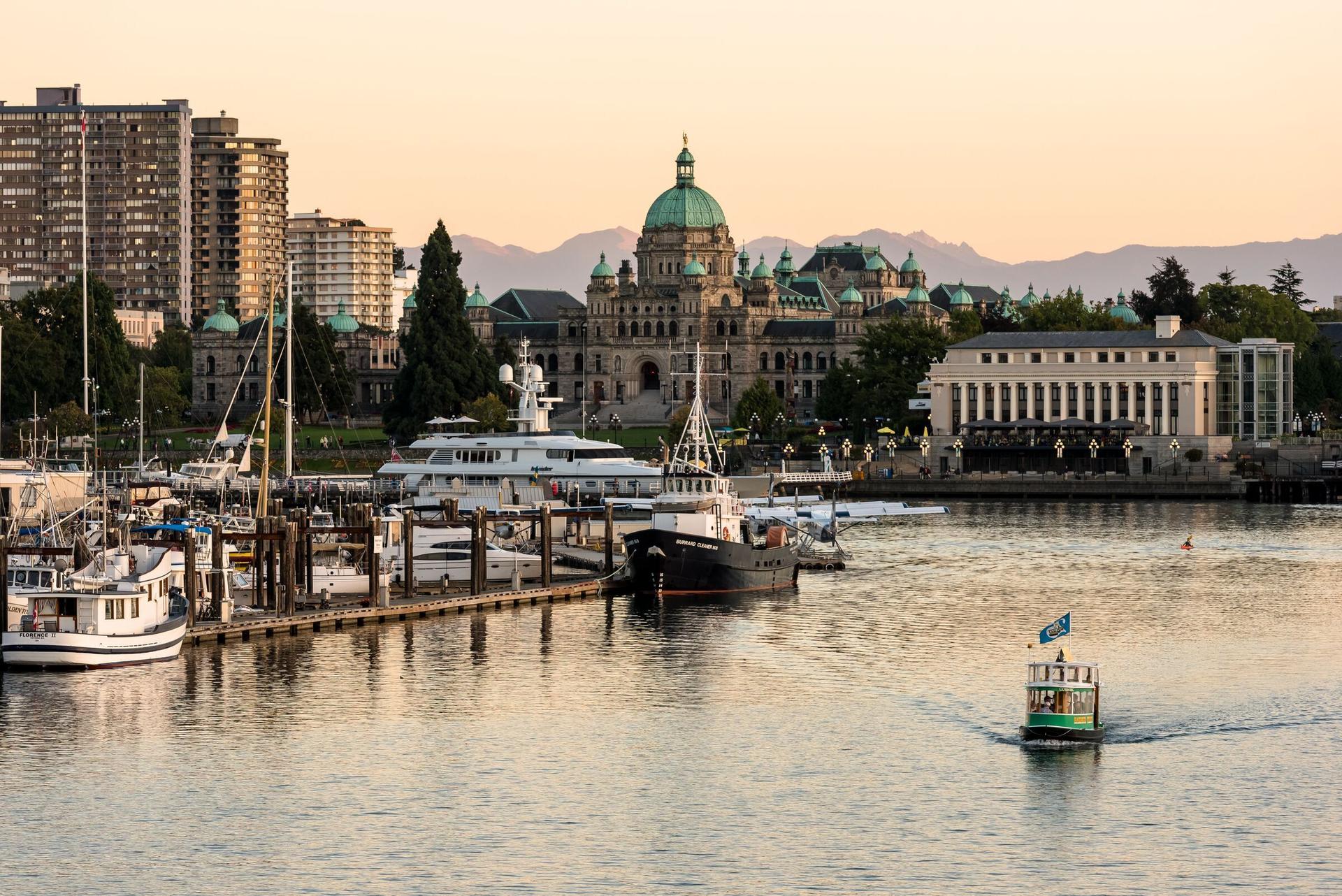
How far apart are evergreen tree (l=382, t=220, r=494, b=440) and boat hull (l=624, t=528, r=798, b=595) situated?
87645 mm

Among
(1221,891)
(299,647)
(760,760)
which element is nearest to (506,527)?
(299,647)

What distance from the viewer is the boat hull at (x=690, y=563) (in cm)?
9088

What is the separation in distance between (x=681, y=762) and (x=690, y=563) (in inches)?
1271

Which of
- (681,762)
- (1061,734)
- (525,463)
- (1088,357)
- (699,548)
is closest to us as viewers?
(681,762)

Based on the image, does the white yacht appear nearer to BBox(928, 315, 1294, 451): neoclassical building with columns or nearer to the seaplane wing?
the seaplane wing

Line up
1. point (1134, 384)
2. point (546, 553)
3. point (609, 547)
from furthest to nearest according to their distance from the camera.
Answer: point (1134, 384)
point (609, 547)
point (546, 553)

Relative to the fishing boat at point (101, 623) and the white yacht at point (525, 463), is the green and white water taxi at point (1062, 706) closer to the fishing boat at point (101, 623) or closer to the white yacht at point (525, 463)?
the fishing boat at point (101, 623)

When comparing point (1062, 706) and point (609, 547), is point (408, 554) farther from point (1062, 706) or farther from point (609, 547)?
point (1062, 706)

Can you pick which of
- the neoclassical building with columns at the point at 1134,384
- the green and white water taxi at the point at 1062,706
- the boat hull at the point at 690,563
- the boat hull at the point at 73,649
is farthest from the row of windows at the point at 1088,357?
the boat hull at the point at 73,649

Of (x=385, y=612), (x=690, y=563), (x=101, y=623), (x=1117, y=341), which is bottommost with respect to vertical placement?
(x=385, y=612)

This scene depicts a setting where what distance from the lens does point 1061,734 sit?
60031mm

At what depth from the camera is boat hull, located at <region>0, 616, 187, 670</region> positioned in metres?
69.2

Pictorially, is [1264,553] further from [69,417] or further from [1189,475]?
[69,417]

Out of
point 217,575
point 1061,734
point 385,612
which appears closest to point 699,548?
point 385,612
